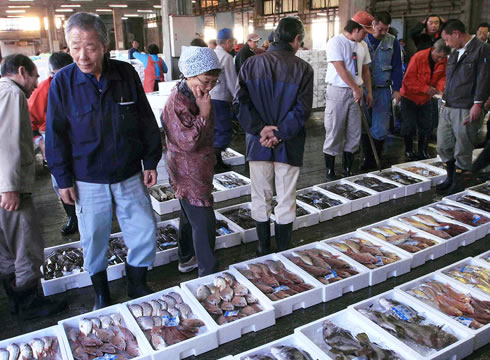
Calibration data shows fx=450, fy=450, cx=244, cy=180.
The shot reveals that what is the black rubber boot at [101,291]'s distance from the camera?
2795 millimetres

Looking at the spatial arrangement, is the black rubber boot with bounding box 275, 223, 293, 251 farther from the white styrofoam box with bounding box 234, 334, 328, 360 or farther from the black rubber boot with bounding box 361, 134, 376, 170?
the black rubber boot with bounding box 361, 134, 376, 170

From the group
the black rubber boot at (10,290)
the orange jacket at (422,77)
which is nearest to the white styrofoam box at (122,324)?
the black rubber boot at (10,290)

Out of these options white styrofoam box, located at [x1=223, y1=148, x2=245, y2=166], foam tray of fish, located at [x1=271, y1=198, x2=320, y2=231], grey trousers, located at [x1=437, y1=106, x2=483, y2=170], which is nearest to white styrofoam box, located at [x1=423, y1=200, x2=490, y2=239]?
grey trousers, located at [x1=437, y1=106, x2=483, y2=170]

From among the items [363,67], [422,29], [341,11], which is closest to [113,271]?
[363,67]

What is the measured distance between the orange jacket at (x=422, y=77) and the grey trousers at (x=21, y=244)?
4.62 meters

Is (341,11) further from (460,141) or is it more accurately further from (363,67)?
(460,141)

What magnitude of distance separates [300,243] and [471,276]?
1326 millimetres

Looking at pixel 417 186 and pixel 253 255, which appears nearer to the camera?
pixel 253 255

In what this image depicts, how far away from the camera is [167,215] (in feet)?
14.5

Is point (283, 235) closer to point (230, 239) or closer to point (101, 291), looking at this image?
point (230, 239)

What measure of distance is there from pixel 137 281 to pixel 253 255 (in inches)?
39.6

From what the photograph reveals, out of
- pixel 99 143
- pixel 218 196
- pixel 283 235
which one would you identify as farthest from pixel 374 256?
pixel 99 143

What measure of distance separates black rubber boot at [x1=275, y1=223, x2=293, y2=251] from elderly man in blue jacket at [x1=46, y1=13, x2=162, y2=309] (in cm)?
104

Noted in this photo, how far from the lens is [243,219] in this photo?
13.2 feet
